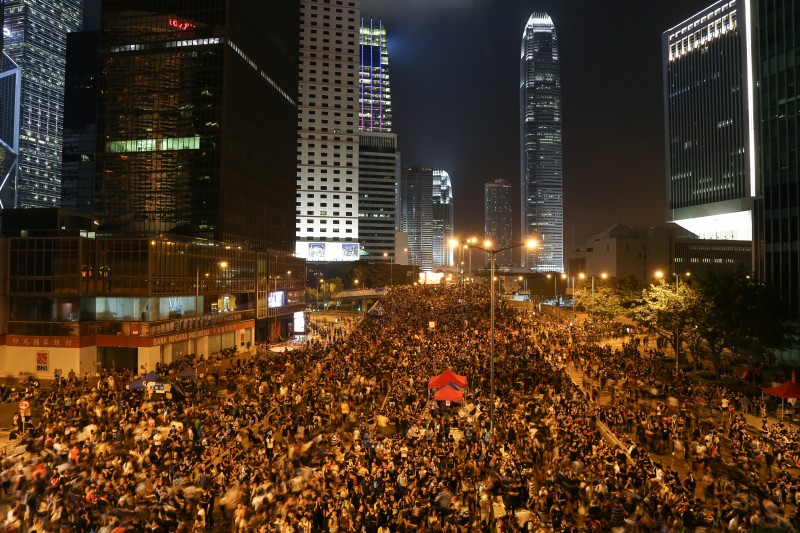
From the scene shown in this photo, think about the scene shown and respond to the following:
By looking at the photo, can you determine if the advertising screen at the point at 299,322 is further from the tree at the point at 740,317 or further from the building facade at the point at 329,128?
the building facade at the point at 329,128

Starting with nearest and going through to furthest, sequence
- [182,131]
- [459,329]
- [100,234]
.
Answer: [100,234] → [459,329] → [182,131]

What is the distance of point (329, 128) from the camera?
149250 mm

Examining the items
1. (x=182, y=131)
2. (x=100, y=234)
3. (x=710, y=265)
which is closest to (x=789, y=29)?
(x=100, y=234)

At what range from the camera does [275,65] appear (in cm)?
8962

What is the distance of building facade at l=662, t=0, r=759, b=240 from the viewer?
11441cm

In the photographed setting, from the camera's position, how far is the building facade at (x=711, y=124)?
375ft

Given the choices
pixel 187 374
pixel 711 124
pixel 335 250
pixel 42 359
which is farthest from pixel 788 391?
pixel 335 250

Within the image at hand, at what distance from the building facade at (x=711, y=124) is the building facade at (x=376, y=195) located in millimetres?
76277

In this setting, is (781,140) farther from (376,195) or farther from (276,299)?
(376,195)

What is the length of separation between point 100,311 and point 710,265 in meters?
113

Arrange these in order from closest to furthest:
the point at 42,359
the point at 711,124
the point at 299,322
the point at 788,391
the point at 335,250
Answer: the point at 788,391, the point at 42,359, the point at 299,322, the point at 711,124, the point at 335,250

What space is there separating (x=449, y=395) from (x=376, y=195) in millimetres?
A: 147191

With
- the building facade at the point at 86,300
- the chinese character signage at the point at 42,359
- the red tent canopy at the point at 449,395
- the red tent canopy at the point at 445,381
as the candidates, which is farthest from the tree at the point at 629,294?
the chinese character signage at the point at 42,359

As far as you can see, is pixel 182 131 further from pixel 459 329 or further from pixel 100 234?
pixel 459 329
